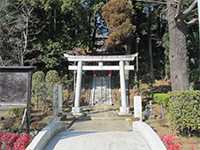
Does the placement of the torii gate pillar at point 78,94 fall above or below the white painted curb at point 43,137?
above

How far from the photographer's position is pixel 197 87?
28125mm

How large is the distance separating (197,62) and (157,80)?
12.9 ft

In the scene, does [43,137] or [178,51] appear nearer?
[43,137]

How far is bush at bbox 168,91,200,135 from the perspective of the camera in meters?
12.5

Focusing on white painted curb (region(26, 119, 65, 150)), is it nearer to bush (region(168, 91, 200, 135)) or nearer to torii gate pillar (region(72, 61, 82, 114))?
bush (region(168, 91, 200, 135))

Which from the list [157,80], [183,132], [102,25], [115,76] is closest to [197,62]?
[157,80]

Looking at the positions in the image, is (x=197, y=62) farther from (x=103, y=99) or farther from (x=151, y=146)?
(x=151, y=146)

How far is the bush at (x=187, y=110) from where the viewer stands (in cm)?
1248

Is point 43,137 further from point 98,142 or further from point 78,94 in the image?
point 78,94

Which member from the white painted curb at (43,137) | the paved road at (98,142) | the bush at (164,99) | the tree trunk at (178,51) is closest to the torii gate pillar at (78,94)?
the bush at (164,99)

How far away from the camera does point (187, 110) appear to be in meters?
12.6

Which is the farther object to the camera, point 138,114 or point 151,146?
point 138,114

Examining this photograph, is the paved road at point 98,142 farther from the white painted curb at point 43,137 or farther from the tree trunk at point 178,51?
the tree trunk at point 178,51

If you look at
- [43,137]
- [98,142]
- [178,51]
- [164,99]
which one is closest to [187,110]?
[98,142]
